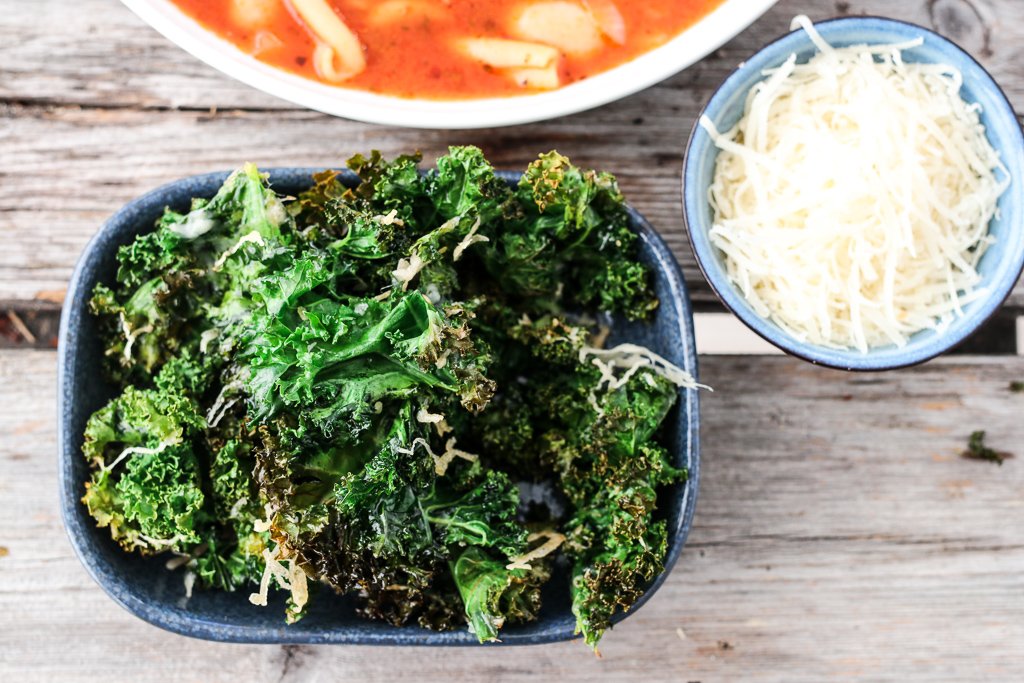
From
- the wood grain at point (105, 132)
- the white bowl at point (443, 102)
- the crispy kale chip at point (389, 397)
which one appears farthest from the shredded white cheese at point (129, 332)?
the white bowl at point (443, 102)

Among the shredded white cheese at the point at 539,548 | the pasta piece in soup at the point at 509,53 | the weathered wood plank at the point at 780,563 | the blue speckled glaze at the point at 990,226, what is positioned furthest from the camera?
the weathered wood plank at the point at 780,563

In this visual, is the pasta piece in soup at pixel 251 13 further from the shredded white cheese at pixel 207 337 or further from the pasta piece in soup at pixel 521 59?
the shredded white cheese at pixel 207 337

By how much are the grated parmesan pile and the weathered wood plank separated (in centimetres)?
44

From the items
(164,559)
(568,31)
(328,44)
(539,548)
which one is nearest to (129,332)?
(164,559)

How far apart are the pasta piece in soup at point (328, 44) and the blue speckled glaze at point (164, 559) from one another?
0.35 meters

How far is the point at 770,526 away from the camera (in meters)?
2.64

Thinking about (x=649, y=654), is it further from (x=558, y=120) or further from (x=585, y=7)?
(x=585, y=7)

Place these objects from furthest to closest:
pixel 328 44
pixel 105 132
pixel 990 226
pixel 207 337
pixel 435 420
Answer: pixel 105 132, pixel 328 44, pixel 990 226, pixel 207 337, pixel 435 420

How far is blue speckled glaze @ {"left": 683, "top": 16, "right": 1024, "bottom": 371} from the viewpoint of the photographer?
218 centimetres

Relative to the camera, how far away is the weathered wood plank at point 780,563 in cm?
257

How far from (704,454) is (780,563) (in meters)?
0.39

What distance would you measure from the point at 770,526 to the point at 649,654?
1.70ft

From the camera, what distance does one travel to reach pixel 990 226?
230 cm

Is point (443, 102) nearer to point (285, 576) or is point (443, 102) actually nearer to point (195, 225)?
point (195, 225)
